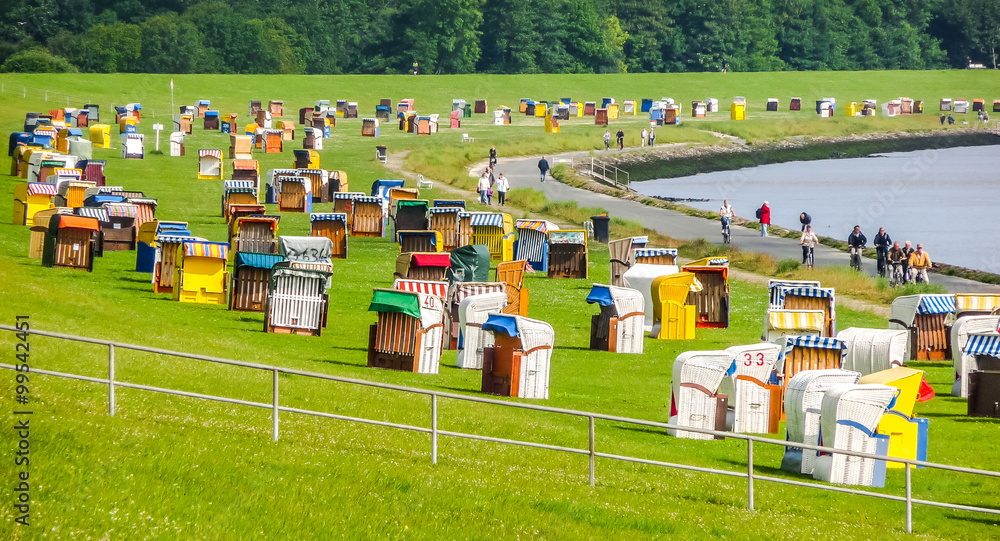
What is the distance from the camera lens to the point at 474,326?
2470cm

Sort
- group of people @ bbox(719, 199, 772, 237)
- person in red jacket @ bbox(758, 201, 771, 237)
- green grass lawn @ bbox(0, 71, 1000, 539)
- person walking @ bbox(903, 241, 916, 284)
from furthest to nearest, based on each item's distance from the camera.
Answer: person in red jacket @ bbox(758, 201, 771, 237) → group of people @ bbox(719, 199, 772, 237) → person walking @ bbox(903, 241, 916, 284) → green grass lawn @ bbox(0, 71, 1000, 539)

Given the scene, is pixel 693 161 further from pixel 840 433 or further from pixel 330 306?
pixel 840 433

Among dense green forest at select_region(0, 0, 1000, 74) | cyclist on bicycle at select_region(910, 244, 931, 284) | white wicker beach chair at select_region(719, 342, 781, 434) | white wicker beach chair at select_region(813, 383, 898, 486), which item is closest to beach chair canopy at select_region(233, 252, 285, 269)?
white wicker beach chair at select_region(719, 342, 781, 434)

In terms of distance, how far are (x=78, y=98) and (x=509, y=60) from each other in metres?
64.6

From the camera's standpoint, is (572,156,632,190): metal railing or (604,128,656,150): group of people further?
(604,128,656,150): group of people

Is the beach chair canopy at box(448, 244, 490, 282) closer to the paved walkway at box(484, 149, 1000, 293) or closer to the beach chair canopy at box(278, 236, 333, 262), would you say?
the beach chair canopy at box(278, 236, 333, 262)

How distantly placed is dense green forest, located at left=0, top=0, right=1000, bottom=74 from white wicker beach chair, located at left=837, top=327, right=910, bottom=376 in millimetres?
108117

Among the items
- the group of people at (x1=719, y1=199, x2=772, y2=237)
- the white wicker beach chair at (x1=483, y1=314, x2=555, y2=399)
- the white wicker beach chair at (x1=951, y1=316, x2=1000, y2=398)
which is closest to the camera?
the white wicker beach chair at (x1=483, y1=314, x2=555, y2=399)

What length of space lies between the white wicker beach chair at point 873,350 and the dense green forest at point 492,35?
4257 inches

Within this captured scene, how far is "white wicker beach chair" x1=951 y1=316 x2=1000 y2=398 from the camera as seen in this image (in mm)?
24000

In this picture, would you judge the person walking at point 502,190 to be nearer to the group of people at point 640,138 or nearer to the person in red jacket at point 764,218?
the person in red jacket at point 764,218

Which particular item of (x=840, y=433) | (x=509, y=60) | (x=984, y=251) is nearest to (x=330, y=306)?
(x=840, y=433)

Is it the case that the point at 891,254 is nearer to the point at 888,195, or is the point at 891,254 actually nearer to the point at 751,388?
the point at 751,388

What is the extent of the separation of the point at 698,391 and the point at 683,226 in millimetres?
35625
